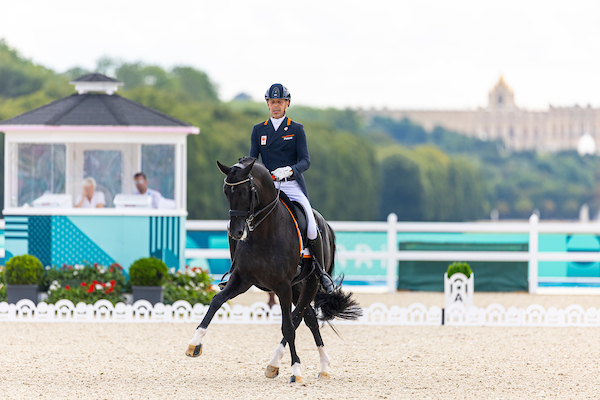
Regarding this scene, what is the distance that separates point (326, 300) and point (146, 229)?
16.2 ft

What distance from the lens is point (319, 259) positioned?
8789 millimetres

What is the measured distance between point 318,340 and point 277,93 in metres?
2.13

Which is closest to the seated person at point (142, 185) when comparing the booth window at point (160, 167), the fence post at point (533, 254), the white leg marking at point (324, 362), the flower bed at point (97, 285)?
the booth window at point (160, 167)

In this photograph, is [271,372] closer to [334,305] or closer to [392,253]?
[334,305]

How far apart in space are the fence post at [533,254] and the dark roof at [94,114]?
662 cm

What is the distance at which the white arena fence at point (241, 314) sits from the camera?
12578 mm

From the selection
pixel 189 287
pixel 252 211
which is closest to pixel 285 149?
pixel 252 211

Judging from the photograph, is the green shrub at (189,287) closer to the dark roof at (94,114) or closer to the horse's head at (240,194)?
the dark roof at (94,114)

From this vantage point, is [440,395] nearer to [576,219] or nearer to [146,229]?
[146,229]

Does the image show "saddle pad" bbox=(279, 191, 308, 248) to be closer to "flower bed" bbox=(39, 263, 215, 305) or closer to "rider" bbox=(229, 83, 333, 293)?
"rider" bbox=(229, 83, 333, 293)

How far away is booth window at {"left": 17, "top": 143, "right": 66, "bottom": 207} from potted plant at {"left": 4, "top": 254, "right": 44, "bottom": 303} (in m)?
1.09

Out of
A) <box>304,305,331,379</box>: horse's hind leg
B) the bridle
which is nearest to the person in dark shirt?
<box>304,305,331,379</box>: horse's hind leg

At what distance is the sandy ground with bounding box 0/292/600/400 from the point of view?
802 centimetres

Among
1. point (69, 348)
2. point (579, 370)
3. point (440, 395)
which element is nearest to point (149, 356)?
point (69, 348)
